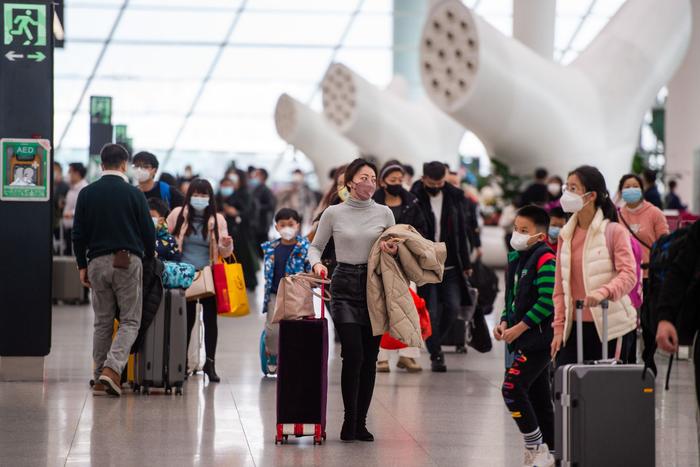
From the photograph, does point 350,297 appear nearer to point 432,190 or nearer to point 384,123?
point 432,190

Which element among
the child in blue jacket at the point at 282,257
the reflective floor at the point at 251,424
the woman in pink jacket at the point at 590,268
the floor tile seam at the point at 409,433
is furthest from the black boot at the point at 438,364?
the woman in pink jacket at the point at 590,268

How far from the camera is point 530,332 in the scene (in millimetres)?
6336

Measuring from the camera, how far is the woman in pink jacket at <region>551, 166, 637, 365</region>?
6160mm

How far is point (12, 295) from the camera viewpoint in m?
9.41

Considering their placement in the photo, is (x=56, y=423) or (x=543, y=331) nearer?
(x=543, y=331)

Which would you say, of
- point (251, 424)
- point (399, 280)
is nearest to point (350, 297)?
point (399, 280)

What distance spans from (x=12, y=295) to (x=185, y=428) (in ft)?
8.40

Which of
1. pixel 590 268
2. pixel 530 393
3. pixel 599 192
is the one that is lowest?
pixel 530 393

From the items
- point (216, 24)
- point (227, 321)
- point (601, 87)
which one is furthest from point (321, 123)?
point (227, 321)

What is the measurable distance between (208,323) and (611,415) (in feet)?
15.8

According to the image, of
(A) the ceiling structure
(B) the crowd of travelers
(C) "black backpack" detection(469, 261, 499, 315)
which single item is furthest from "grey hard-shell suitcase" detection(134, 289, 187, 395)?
(A) the ceiling structure

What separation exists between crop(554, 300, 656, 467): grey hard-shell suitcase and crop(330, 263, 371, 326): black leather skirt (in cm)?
178

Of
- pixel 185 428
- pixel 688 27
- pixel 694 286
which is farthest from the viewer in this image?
pixel 688 27

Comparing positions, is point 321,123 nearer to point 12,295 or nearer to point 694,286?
point 12,295
